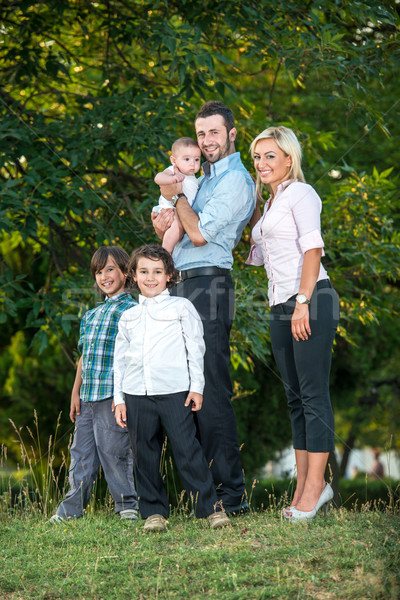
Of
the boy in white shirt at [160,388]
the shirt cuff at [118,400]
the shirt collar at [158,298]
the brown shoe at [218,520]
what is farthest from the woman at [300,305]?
the shirt cuff at [118,400]

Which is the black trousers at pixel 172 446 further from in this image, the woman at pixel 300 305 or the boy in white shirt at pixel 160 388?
the woman at pixel 300 305

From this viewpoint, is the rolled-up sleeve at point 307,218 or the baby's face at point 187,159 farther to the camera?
the baby's face at point 187,159

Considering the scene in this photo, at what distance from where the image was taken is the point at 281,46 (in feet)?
17.8

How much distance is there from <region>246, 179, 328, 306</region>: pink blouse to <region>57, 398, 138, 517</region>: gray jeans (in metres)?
1.25

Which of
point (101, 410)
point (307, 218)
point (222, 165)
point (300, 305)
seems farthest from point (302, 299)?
point (101, 410)

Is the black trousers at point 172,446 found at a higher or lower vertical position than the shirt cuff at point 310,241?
lower

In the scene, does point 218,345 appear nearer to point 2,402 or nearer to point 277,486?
point 2,402

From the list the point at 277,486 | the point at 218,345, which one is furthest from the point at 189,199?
the point at 277,486

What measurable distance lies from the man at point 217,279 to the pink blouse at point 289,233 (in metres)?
0.25

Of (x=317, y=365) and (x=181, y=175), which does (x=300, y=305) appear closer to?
(x=317, y=365)

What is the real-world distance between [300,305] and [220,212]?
67 cm

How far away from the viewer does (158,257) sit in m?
3.69

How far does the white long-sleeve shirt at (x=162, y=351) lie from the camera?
3553mm

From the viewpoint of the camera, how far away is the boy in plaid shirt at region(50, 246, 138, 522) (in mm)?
4102
